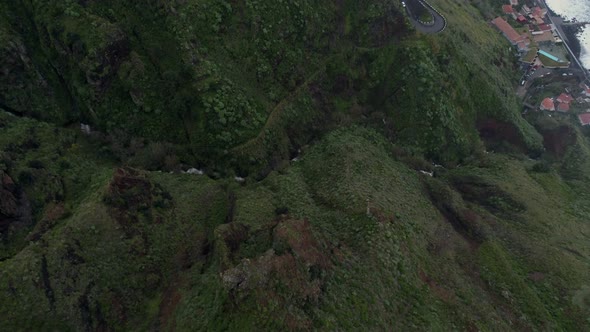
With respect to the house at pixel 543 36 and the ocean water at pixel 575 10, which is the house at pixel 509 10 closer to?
the house at pixel 543 36

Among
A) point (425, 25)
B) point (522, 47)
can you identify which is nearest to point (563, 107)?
point (522, 47)

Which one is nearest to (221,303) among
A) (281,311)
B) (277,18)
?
(281,311)

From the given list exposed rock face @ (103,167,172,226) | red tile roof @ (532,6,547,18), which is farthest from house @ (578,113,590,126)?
exposed rock face @ (103,167,172,226)

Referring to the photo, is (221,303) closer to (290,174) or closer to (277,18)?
(290,174)

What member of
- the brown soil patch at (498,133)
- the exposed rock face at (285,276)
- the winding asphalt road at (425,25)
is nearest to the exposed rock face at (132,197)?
the exposed rock face at (285,276)

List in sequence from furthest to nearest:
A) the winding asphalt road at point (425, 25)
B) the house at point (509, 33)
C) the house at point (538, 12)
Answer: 1. the house at point (538, 12)
2. the house at point (509, 33)
3. the winding asphalt road at point (425, 25)

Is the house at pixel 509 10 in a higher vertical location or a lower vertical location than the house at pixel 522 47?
higher

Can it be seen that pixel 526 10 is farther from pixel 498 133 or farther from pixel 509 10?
pixel 498 133
